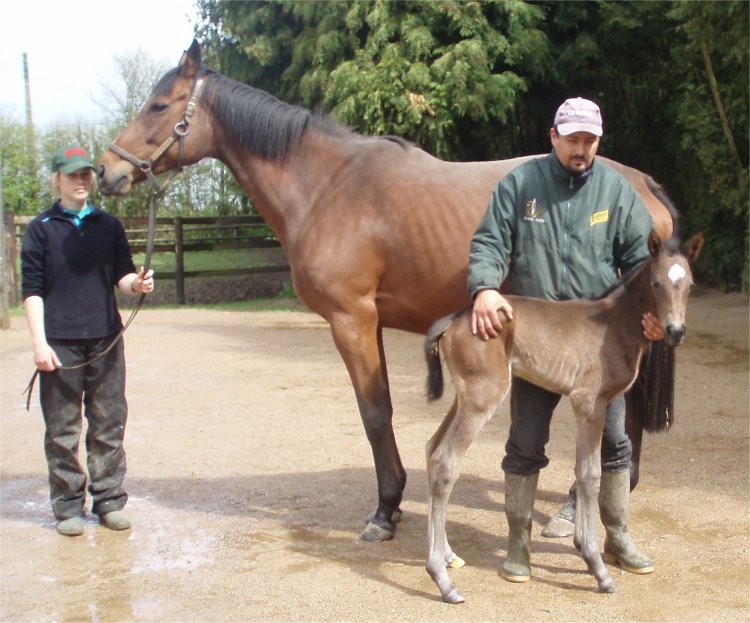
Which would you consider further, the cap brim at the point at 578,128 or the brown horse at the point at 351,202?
the brown horse at the point at 351,202

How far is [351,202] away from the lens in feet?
15.0

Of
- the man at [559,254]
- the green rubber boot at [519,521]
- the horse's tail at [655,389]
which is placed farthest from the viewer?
the horse's tail at [655,389]

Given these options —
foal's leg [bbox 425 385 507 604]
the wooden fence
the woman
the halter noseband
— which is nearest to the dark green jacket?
foal's leg [bbox 425 385 507 604]

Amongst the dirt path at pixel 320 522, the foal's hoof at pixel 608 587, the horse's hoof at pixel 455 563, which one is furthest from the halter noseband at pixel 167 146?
the foal's hoof at pixel 608 587

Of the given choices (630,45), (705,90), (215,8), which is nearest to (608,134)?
(630,45)

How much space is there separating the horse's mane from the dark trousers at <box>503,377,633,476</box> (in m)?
1.76

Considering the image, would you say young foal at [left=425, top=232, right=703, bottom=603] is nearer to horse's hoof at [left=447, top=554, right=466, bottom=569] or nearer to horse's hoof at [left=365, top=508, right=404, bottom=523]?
horse's hoof at [left=447, top=554, right=466, bottom=569]

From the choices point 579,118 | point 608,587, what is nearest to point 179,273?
point 579,118

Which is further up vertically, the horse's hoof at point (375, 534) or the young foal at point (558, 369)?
the young foal at point (558, 369)

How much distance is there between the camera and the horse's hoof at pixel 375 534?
4320mm

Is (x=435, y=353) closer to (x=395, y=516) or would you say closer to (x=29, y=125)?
(x=395, y=516)

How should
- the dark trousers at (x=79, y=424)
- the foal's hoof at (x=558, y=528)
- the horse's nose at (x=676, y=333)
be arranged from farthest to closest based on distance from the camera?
1. the dark trousers at (x=79, y=424)
2. the foal's hoof at (x=558, y=528)
3. the horse's nose at (x=676, y=333)

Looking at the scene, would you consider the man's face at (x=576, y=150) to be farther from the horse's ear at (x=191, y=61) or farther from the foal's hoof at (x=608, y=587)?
the horse's ear at (x=191, y=61)

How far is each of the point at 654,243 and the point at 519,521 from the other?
1345mm
